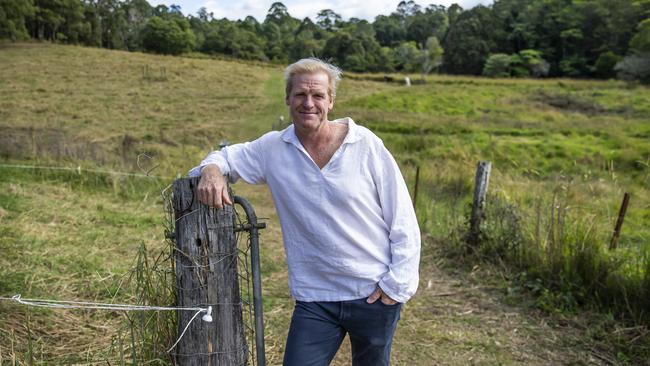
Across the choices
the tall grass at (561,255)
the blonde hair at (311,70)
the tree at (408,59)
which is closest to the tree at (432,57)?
the tree at (408,59)

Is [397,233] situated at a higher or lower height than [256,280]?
higher

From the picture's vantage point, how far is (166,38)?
46281 millimetres

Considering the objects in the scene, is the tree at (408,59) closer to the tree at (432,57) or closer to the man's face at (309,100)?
the tree at (432,57)

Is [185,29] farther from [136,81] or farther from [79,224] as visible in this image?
[79,224]

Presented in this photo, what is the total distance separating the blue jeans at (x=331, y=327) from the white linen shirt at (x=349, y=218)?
49 mm

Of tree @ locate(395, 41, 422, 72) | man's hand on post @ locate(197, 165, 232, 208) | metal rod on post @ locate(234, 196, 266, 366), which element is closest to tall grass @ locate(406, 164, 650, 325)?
metal rod on post @ locate(234, 196, 266, 366)

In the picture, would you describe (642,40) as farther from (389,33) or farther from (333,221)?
(389,33)

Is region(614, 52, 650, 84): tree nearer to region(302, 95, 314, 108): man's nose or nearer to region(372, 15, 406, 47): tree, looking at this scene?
region(302, 95, 314, 108): man's nose

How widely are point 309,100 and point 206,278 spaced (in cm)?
79

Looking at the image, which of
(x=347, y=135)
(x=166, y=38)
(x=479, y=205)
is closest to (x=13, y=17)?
(x=166, y=38)

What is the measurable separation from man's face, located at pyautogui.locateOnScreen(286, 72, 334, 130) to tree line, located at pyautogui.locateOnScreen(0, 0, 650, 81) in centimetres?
4140

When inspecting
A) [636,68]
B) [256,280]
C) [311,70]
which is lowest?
[256,280]

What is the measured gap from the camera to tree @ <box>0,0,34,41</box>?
30.2 metres

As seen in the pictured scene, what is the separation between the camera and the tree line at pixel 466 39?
42781 mm
